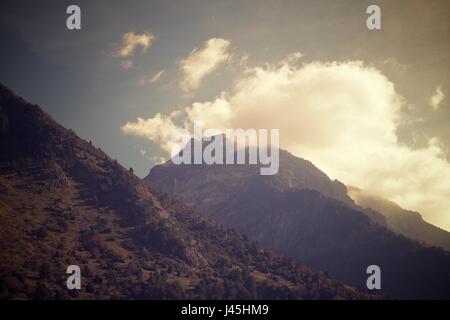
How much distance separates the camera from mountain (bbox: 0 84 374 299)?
107 m

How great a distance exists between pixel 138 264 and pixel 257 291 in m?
42.7

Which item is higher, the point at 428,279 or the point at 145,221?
the point at 145,221

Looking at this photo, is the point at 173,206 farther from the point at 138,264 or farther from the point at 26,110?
A: the point at 26,110

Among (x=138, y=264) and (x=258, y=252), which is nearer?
(x=138, y=264)

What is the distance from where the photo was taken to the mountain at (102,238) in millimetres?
107188

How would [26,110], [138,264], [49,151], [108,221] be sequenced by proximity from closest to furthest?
[138,264] → [108,221] → [49,151] → [26,110]

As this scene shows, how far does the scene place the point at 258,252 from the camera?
524ft

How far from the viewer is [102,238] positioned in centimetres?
13038

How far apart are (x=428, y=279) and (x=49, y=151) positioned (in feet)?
643
